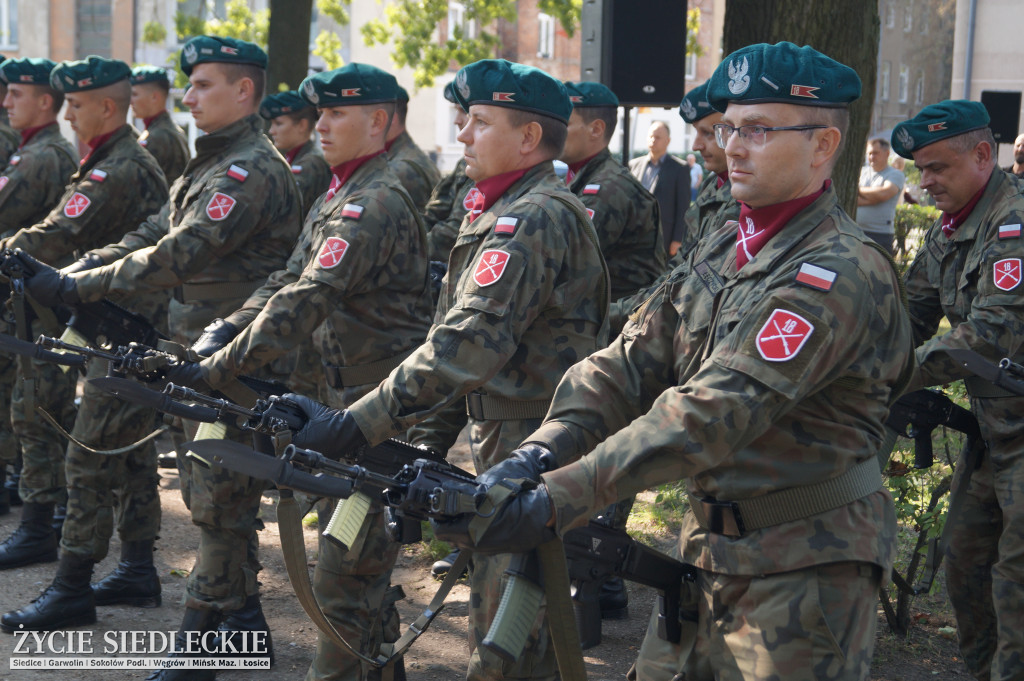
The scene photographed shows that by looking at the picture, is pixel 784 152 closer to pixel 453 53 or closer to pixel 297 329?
pixel 297 329

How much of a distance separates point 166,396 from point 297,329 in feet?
2.85

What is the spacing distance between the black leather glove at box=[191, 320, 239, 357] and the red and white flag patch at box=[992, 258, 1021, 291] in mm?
2954

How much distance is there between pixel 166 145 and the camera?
856 cm

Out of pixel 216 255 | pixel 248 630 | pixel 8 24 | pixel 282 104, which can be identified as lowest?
pixel 248 630

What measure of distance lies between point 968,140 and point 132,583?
14.3 feet

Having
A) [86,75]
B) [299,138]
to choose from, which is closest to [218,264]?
[86,75]

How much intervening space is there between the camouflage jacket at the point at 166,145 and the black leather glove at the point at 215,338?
4.21 m

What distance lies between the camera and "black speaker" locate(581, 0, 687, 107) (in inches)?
316

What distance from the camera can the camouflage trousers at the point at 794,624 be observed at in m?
2.67

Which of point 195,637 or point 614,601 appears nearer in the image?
point 195,637

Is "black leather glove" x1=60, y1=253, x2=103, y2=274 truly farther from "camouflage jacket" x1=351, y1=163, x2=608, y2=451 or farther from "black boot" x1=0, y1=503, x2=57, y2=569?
"camouflage jacket" x1=351, y1=163, x2=608, y2=451

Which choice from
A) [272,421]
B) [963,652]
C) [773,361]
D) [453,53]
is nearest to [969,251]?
[963,652]

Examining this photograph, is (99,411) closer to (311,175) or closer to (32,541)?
(32,541)

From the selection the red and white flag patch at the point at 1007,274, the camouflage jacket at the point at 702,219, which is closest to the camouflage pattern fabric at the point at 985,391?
the red and white flag patch at the point at 1007,274
